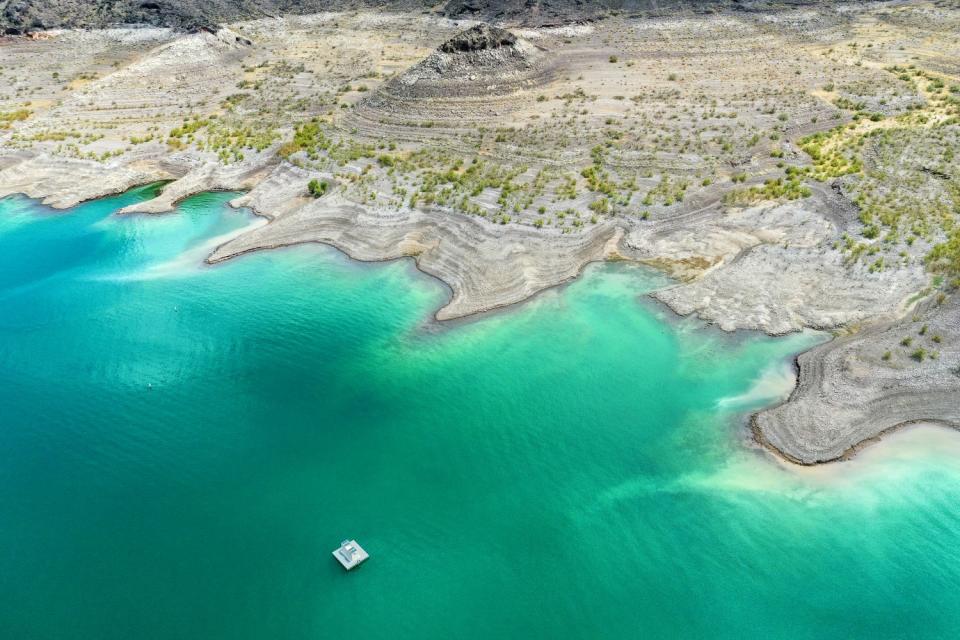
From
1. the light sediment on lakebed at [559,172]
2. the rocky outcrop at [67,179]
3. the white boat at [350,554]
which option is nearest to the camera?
the white boat at [350,554]

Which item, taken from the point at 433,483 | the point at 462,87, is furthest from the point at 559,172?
the point at 433,483

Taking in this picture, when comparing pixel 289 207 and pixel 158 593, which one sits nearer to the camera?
pixel 158 593

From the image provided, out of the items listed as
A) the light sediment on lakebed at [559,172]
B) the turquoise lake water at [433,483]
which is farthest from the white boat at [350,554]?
the light sediment on lakebed at [559,172]

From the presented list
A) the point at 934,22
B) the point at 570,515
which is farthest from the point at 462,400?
the point at 934,22

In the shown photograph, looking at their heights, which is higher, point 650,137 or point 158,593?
point 650,137

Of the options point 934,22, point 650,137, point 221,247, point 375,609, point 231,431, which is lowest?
point 375,609

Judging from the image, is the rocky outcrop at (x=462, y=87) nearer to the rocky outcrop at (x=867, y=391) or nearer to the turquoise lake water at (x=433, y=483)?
the turquoise lake water at (x=433, y=483)

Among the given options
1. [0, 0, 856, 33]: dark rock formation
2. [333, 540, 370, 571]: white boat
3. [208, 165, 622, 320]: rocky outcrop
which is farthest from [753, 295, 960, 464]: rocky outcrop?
[0, 0, 856, 33]: dark rock formation

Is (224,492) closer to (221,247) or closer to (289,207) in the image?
(221,247)
